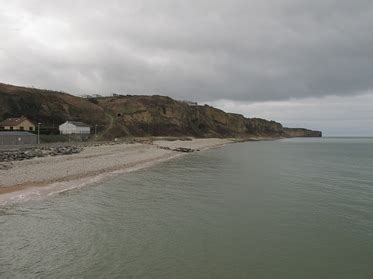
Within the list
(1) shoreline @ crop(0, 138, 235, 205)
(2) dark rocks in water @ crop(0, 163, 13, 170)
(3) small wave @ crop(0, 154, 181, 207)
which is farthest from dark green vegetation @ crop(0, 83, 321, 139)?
(3) small wave @ crop(0, 154, 181, 207)

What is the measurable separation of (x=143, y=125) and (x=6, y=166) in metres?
105

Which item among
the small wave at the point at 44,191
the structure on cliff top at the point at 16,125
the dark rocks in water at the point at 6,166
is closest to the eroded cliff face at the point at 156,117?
the structure on cliff top at the point at 16,125

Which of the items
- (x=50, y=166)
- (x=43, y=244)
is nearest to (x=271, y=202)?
(x=43, y=244)

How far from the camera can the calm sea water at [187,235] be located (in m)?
11.3

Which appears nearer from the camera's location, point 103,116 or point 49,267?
point 49,267

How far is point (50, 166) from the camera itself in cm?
3434

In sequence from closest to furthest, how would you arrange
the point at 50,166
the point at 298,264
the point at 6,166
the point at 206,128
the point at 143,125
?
the point at 298,264 → the point at 6,166 → the point at 50,166 → the point at 143,125 → the point at 206,128

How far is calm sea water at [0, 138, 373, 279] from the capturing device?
11.3 meters

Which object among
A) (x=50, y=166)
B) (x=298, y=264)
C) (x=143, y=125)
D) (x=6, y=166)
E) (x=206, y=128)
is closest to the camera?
(x=298, y=264)

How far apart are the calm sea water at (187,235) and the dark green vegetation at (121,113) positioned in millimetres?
83425

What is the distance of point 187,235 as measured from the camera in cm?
1468

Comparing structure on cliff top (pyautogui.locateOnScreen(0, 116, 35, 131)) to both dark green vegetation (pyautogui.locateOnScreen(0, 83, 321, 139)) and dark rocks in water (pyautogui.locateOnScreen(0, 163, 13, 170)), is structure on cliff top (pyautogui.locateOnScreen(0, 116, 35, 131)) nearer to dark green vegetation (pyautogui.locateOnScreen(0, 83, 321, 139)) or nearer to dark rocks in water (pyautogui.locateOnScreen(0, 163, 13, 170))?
dark green vegetation (pyautogui.locateOnScreen(0, 83, 321, 139))

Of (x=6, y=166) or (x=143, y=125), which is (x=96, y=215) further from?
(x=143, y=125)

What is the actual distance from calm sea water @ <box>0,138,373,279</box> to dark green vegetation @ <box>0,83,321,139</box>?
8343cm
